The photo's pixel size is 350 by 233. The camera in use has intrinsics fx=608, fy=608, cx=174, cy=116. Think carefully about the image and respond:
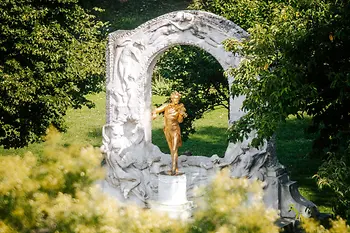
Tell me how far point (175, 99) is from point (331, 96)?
131 inches

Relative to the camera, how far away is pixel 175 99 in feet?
39.9

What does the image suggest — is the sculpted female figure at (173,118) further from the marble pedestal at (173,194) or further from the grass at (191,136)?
the grass at (191,136)

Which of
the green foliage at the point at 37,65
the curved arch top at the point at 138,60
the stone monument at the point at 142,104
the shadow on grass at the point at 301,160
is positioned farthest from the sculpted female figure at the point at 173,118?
the green foliage at the point at 37,65

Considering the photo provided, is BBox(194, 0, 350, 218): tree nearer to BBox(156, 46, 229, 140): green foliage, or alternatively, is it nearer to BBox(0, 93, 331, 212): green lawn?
BBox(156, 46, 229, 140): green foliage

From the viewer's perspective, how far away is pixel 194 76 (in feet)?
50.9

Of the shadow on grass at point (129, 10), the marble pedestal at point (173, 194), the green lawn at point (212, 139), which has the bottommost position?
the marble pedestal at point (173, 194)

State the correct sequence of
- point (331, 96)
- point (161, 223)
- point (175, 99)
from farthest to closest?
point (175, 99), point (331, 96), point (161, 223)

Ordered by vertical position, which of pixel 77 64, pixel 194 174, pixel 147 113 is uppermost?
pixel 77 64

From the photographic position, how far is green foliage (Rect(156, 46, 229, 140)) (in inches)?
608

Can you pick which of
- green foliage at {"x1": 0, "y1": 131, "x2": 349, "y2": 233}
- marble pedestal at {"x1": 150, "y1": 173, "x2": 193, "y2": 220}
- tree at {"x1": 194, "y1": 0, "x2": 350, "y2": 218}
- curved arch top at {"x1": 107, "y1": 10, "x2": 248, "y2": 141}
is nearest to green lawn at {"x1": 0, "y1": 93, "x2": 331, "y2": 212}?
marble pedestal at {"x1": 150, "y1": 173, "x2": 193, "y2": 220}

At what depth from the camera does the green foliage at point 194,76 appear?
15441mm

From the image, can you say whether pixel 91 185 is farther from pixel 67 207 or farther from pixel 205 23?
Answer: pixel 205 23

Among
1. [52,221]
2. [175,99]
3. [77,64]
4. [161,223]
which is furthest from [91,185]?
[77,64]

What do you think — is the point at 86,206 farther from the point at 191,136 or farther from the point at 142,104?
the point at 191,136
